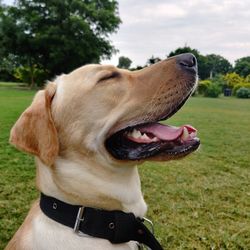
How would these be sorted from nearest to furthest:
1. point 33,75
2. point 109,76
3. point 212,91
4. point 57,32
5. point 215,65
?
point 109,76 → point 57,32 → point 33,75 → point 212,91 → point 215,65

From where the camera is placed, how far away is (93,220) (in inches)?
87.5

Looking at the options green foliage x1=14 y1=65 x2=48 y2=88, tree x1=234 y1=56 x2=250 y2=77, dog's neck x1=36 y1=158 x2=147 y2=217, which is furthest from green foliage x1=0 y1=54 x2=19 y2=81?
tree x1=234 y1=56 x2=250 y2=77

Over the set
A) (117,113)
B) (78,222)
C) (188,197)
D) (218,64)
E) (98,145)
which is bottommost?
(218,64)

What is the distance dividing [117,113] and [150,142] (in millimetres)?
284

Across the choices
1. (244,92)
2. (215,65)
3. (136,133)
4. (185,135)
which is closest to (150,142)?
(136,133)

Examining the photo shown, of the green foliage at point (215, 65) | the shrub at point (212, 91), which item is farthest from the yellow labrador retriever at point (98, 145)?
the green foliage at point (215, 65)

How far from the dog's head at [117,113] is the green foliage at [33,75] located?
3668cm

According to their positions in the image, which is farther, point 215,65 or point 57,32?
point 215,65

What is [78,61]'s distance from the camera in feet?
119

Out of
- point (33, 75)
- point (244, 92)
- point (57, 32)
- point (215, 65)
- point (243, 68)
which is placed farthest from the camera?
point (215, 65)

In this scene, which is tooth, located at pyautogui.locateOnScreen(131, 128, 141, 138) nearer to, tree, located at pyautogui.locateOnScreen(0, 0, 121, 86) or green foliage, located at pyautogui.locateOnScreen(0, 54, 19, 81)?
tree, located at pyautogui.locateOnScreen(0, 0, 121, 86)

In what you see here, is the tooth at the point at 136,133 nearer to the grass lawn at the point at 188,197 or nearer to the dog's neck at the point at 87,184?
the dog's neck at the point at 87,184

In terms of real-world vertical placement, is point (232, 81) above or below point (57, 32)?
below

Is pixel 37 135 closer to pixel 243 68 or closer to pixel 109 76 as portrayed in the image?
pixel 109 76
